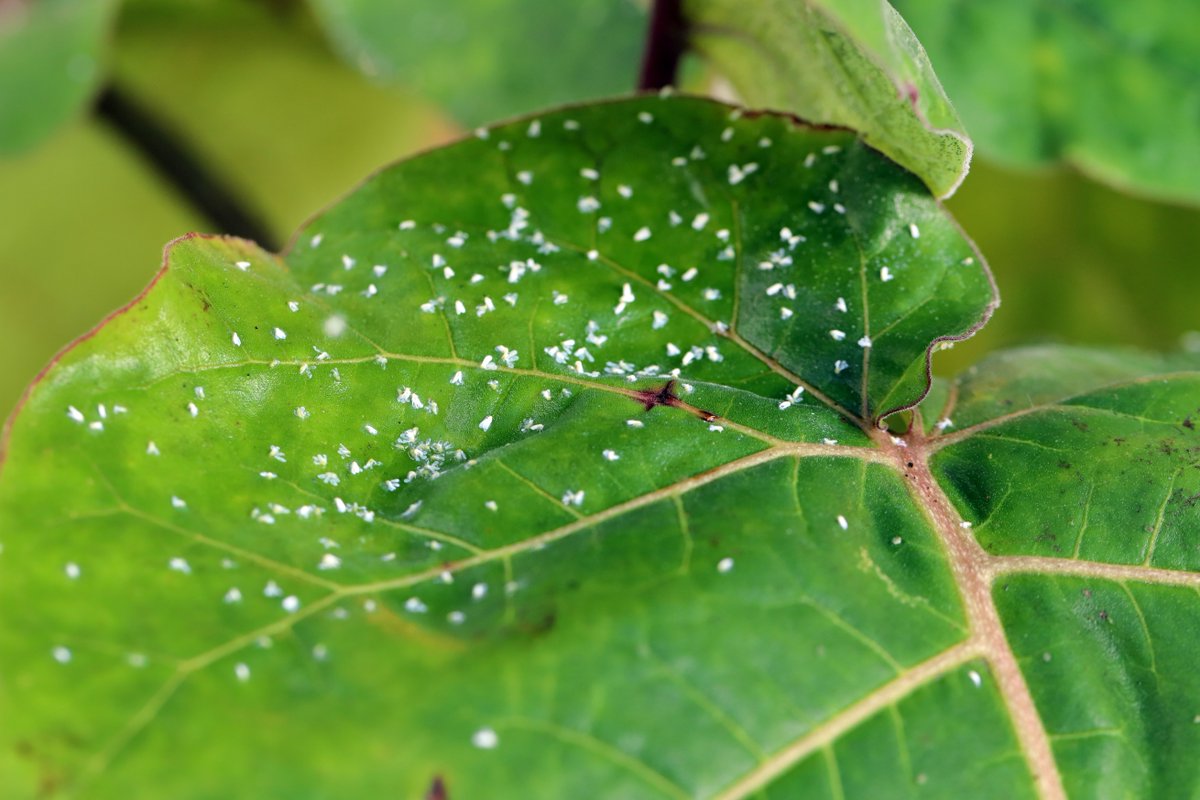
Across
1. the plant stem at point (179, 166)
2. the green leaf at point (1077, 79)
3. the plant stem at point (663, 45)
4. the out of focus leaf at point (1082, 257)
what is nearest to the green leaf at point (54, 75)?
the plant stem at point (179, 166)

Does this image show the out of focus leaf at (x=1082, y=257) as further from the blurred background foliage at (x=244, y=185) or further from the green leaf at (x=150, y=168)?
the green leaf at (x=150, y=168)

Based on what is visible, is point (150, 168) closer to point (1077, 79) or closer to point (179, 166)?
point (179, 166)

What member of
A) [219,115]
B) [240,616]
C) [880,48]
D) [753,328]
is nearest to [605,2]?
[219,115]

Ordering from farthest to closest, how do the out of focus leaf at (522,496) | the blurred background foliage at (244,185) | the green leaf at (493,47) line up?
the blurred background foliage at (244,185), the green leaf at (493,47), the out of focus leaf at (522,496)

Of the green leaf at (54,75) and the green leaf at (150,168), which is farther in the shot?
the green leaf at (150,168)

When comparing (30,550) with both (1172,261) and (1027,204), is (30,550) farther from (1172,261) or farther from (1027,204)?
(1172,261)
